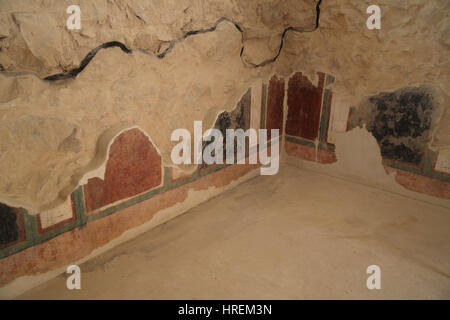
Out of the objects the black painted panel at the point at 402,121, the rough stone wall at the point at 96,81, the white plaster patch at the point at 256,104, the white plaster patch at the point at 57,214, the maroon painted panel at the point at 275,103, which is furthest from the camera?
the maroon painted panel at the point at 275,103

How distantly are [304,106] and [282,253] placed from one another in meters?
1.35

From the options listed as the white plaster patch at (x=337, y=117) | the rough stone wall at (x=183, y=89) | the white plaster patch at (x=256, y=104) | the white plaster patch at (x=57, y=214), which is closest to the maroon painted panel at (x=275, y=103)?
the rough stone wall at (x=183, y=89)

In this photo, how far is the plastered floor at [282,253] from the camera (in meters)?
1.54

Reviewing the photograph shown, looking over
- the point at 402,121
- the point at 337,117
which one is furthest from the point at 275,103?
the point at 402,121

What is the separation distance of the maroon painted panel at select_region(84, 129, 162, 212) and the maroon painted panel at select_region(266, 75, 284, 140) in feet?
3.65

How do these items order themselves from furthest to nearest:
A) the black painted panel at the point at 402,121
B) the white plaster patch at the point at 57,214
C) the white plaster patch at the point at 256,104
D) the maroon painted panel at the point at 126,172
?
the white plaster patch at the point at 256,104 → the black painted panel at the point at 402,121 → the maroon painted panel at the point at 126,172 → the white plaster patch at the point at 57,214

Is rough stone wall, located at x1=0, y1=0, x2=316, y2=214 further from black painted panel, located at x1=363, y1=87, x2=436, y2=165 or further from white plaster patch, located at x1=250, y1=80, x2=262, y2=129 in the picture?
black painted panel, located at x1=363, y1=87, x2=436, y2=165

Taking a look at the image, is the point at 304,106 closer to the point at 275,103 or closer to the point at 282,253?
the point at 275,103

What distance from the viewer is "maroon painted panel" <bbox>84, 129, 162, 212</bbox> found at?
1.67 metres

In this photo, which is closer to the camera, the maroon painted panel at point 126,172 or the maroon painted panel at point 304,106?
the maroon painted panel at point 126,172

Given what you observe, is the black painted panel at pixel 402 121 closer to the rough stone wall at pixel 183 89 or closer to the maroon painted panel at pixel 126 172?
Answer: the rough stone wall at pixel 183 89

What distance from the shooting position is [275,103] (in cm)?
273

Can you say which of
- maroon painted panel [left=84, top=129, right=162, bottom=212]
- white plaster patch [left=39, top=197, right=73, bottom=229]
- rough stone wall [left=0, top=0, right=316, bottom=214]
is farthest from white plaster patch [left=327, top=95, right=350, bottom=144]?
white plaster patch [left=39, top=197, right=73, bottom=229]

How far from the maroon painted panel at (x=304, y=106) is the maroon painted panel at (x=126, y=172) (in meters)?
1.34
